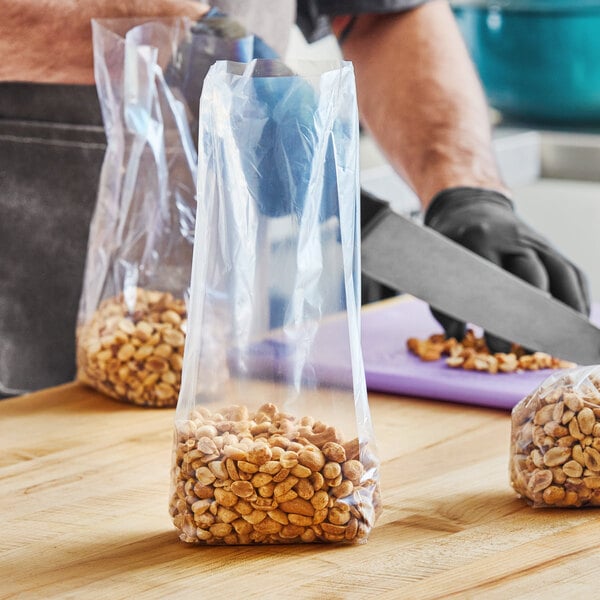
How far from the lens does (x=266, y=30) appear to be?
4.35ft

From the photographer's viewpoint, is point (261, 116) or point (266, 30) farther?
point (266, 30)

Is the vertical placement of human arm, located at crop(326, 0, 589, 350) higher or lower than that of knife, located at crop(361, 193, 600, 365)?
higher

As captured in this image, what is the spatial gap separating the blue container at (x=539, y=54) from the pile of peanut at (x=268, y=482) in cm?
154

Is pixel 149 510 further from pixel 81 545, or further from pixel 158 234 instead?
pixel 158 234

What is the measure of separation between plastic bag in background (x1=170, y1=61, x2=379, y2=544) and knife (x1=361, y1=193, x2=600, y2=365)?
0.89 ft

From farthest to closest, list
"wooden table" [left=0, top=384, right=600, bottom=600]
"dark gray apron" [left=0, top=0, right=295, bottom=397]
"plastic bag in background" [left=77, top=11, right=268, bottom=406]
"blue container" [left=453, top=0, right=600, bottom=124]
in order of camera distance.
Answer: "blue container" [left=453, top=0, right=600, bottom=124]
"dark gray apron" [left=0, top=0, right=295, bottom=397]
"plastic bag in background" [left=77, top=11, right=268, bottom=406]
"wooden table" [left=0, top=384, right=600, bottom=600]

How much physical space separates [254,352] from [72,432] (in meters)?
0.28

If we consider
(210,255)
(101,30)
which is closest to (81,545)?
(210,255)

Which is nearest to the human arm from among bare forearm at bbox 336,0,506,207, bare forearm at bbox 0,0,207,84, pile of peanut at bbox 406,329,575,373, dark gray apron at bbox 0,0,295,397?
bare forearm at bbox 336,0,506,207

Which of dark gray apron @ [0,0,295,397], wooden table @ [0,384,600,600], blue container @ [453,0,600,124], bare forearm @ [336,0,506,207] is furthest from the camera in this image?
blue container @ [453,0,600,124]

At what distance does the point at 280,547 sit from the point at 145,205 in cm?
43

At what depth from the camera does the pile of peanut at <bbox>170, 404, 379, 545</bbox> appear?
2.32ft

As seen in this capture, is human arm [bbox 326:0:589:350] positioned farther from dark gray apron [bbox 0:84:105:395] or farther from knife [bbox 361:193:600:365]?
dark gray apron [bbox 0:84:105:395]

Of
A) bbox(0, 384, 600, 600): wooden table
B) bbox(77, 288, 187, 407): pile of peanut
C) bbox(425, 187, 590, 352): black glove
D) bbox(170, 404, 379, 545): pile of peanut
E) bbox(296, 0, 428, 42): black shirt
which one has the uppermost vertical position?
bbox(296, 0, 428, 42): black shirt
